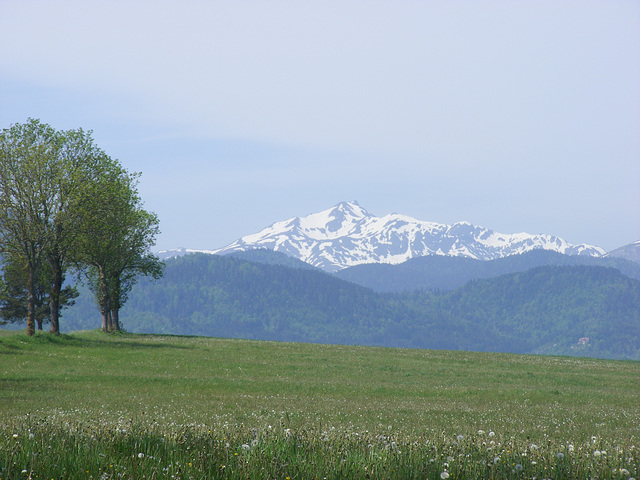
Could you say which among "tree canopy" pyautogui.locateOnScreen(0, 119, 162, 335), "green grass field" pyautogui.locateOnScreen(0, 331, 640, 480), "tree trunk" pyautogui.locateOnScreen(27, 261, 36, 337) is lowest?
"green grass field" pyautogui.locateOnScreen(0, 331, 640, 480)

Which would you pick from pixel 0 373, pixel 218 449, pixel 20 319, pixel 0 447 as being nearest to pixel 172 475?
pixel 218 449

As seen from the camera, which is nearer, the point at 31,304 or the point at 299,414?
the point at 299,414

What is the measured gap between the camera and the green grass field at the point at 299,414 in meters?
8.41

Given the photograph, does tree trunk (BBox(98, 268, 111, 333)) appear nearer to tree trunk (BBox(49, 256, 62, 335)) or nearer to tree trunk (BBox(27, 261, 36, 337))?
tree trunk (BBox(49, 256, 62, 335))

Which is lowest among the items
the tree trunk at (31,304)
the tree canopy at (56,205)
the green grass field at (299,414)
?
the green grass field at (299,414)

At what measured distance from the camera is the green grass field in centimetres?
841

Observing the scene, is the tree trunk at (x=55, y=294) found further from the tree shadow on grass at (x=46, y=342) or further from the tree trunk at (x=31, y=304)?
the tree trunk at (x=31, y=304)

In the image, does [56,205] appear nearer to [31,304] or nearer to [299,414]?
[31,304]

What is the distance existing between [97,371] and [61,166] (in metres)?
24.3

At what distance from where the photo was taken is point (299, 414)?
57.1ft

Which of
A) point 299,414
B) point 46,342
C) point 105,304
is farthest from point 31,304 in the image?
point 299,414

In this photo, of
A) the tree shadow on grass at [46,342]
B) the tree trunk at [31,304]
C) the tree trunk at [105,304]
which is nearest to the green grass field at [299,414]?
the tree shadow on grass at [46,342]

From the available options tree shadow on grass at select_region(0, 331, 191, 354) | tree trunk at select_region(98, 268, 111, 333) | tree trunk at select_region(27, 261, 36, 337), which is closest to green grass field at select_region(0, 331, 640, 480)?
tree shadow on grass at select_region(0, 331, 191, 354)

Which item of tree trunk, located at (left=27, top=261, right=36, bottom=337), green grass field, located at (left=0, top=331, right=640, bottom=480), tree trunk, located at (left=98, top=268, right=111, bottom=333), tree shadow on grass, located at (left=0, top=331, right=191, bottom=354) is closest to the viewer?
green grass field, located at (left=0, top=331, right=640, bottom=480)
